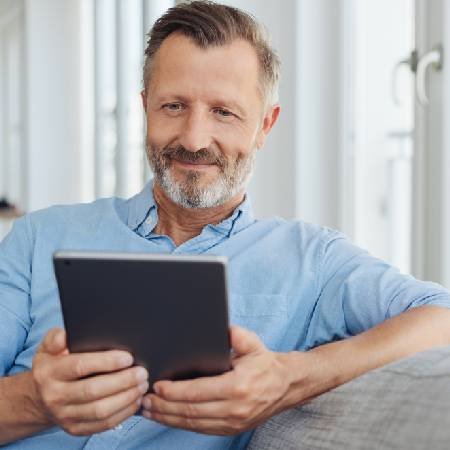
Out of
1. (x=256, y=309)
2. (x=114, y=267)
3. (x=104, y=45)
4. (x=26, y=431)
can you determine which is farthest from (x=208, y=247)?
(x=104, y=45)

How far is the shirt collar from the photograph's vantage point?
5.42 feet

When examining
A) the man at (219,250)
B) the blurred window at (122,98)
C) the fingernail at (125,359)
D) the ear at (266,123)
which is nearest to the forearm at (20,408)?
the man at (219,250)

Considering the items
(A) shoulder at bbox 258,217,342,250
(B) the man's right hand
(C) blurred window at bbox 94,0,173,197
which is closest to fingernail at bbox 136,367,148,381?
(B) the man's right hand

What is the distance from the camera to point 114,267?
1053 millimetres

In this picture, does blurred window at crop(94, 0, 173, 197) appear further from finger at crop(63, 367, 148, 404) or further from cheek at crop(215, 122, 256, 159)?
finger at crop(63, 367, 148, 404)

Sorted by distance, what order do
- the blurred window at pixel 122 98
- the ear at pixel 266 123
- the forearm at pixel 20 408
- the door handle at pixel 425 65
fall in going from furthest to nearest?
1. the blurred window at pixel 122 98
2. the door handle at pixel 425 65
3. the ear at pixel 266 123
4. the forearm at pixel 20 408

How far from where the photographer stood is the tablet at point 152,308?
1.04m

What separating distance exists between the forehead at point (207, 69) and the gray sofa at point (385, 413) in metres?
0.65

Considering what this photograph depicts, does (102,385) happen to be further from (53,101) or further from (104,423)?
(53,101)

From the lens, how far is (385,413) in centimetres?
101

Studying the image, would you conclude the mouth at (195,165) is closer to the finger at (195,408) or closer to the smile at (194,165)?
the smile at (194,165)

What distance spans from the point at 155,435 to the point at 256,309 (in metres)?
0.28

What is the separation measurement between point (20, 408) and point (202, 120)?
2.04ft

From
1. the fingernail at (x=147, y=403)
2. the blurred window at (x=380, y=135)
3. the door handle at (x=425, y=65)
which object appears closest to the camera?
the fingernail at (x=147, y=403)
